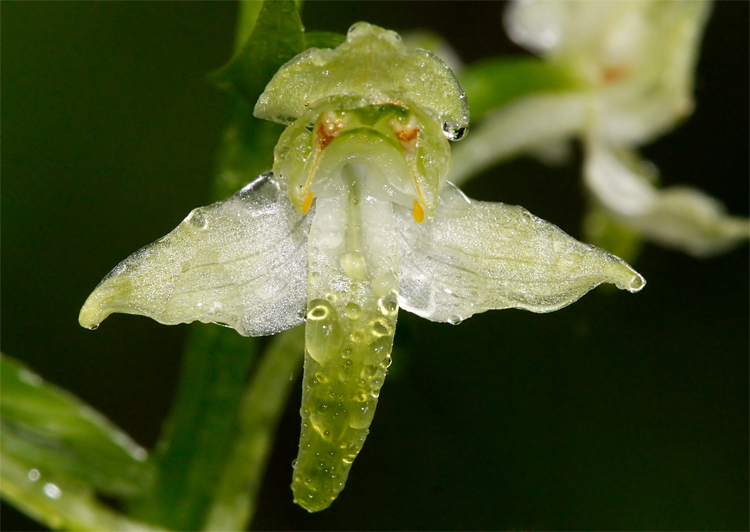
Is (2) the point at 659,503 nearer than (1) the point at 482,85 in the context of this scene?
No

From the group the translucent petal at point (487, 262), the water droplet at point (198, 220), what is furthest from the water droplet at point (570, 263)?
the water droplet at point (198, 220)

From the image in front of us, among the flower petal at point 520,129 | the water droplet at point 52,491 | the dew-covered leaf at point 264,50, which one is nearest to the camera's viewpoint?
the dew-covered leaf at point 264,50

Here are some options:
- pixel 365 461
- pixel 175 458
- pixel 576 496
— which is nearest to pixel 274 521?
pixel 365 461

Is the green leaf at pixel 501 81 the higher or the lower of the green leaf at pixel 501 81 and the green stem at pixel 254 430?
the higher

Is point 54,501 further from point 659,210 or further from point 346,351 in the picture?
point 659,210

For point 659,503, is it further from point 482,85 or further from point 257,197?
point 257,197

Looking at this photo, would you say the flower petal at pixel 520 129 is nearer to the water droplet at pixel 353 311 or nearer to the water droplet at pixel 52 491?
the water droplet at pixel 353 311
